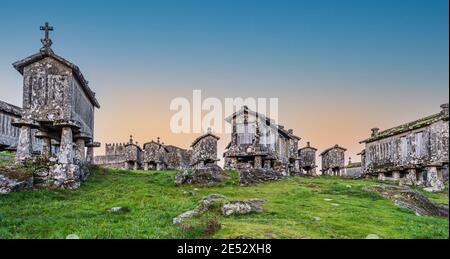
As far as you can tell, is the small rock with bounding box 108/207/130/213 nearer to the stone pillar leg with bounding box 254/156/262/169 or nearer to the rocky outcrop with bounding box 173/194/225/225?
the rocky outcrop with bounding box 173/194/225/225

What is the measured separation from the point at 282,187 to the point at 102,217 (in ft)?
53.8

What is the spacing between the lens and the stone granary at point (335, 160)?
62.4m

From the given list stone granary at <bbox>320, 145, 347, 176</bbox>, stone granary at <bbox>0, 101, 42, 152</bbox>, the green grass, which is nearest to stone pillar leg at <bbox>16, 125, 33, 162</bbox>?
the green grass

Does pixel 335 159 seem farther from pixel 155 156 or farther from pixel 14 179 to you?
pixel 14 179

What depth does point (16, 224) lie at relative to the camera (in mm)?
15312

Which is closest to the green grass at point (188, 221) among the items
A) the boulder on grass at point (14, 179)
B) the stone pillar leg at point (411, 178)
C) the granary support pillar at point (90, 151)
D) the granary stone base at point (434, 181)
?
the boulder on grass at point (14, 179)

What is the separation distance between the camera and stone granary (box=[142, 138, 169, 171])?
58125mm

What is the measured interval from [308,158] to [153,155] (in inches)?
925

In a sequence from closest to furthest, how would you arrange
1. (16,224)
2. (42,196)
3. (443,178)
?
(16,224) → (42,196) → (443,178)

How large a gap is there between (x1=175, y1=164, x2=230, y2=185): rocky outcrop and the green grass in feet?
8.16

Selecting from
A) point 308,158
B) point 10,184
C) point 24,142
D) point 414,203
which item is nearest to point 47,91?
point 24,142
